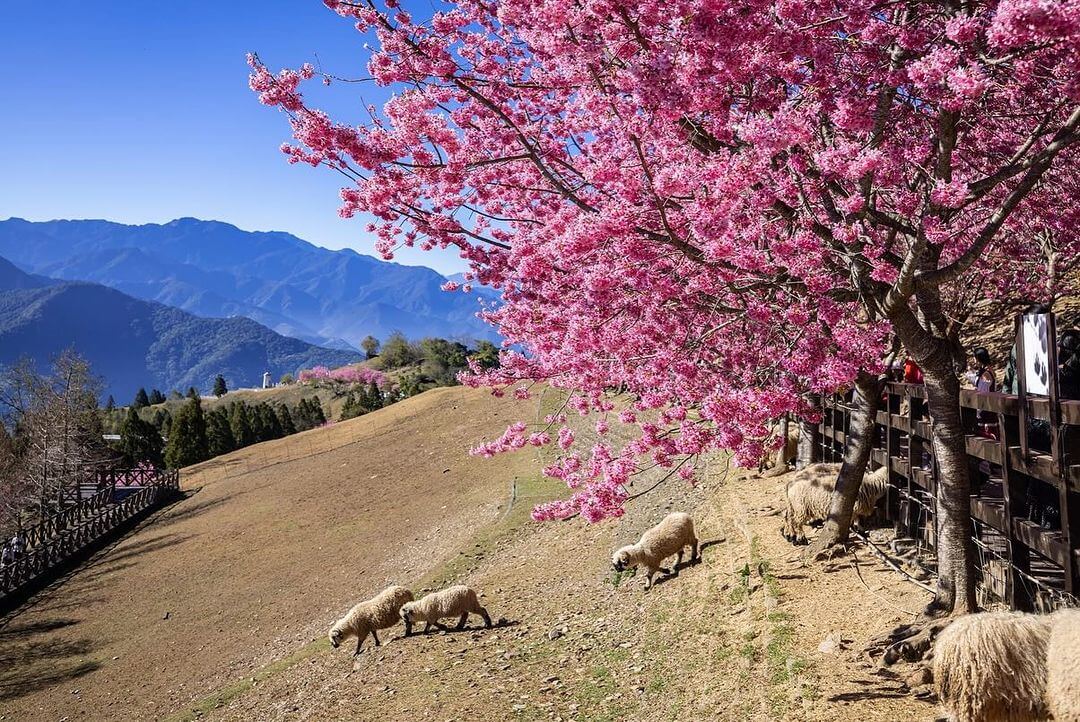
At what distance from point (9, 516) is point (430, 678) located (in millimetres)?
33111

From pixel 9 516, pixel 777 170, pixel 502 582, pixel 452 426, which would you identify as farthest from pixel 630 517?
pixel 9 516

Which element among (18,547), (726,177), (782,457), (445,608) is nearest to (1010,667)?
(726,177)

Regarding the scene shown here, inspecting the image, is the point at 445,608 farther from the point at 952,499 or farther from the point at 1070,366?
the point at 1070,366

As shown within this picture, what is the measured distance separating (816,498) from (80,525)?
3239cm

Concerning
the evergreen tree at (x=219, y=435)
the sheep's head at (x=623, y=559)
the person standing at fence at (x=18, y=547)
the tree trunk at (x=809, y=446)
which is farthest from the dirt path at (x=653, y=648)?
the evergreen tree at (x=219, y=435)

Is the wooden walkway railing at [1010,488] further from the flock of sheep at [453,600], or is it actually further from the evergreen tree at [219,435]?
the evergreen tree at [219,435]

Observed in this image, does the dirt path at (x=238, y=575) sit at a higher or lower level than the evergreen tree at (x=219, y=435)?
lower

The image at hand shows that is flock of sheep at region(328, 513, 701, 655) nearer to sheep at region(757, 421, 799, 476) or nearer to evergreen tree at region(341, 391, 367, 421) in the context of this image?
sheep at region(757, 421, 799, 476)

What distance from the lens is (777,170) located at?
240 inches

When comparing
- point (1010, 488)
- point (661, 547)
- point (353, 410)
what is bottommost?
point (661, 547)

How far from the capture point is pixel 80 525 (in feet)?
106

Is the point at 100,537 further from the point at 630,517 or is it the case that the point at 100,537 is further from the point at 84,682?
the point at 630,517

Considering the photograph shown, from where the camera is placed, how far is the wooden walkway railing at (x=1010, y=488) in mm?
5234

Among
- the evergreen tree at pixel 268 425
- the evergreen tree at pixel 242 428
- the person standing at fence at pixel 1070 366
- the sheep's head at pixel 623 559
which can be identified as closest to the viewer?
the person standing at fence at pixel 1070 366
